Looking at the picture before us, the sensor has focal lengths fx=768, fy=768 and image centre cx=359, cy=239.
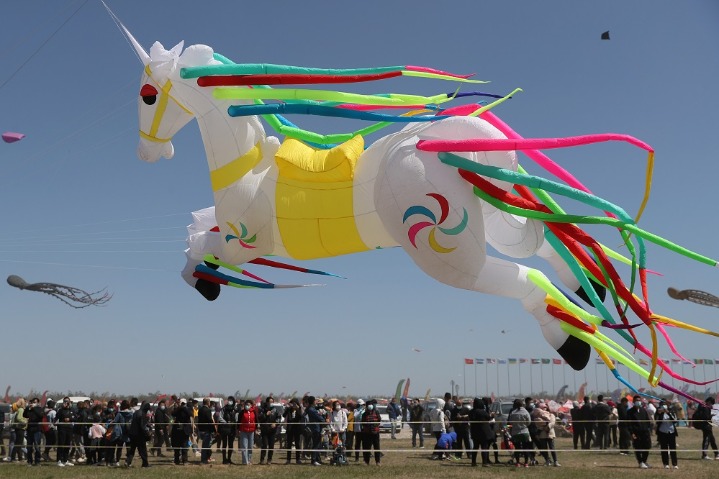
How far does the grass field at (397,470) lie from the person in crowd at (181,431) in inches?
8.7

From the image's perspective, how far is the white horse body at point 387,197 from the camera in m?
6.72

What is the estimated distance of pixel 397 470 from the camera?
12.1 metres

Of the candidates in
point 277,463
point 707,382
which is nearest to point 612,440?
point 277,463

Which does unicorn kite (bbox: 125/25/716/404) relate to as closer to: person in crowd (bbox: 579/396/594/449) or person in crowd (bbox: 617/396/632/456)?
person in crowd (bbox: 617/396/632/456)

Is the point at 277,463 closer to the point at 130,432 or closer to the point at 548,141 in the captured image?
the point at 130,432

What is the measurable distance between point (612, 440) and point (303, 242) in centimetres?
1401

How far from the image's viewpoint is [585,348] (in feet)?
24.0

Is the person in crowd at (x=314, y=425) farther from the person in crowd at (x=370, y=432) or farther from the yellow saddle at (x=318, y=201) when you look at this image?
the yellow saddle at (x=318, y=201)

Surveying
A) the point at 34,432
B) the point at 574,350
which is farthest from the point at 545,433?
the point at 34,432

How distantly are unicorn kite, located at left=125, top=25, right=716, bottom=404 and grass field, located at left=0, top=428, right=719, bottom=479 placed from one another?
4825 mm

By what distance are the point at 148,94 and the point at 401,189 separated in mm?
2863

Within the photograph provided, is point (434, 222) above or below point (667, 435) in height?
above

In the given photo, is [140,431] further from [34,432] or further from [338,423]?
[338,423]

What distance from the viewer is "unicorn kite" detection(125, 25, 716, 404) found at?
21.9ft
